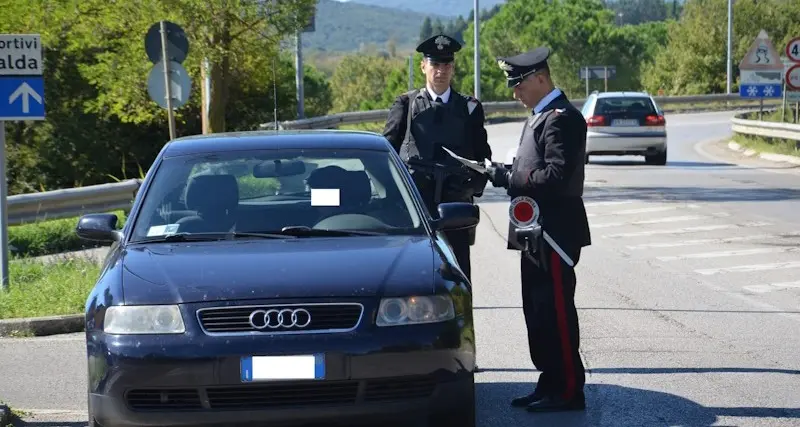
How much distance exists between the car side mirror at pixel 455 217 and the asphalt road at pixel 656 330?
99 cm

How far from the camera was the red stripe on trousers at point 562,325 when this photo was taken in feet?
22.6

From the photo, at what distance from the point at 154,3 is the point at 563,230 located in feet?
57.5

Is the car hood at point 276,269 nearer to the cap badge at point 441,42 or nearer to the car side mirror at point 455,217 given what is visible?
the car side mirror at point 455,217

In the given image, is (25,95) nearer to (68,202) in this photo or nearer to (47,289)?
(47,289)

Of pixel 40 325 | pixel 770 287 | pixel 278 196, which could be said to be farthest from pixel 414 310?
pixel 770 287

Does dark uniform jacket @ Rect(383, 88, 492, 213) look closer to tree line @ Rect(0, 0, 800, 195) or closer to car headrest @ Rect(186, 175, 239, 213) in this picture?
car headrest @ Rect(186, 175, 239, 213)

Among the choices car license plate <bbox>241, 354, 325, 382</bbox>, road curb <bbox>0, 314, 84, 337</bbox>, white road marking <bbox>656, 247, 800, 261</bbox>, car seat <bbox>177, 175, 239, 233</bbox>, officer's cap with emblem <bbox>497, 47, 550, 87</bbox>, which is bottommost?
white road marking <bbox>656, 247, 800, 261</bbox>

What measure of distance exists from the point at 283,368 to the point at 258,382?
4.5 inches

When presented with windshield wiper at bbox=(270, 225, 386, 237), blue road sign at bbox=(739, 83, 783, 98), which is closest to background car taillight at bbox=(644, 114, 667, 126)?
blue road sign at bbox=(739, 83, 783, 98)

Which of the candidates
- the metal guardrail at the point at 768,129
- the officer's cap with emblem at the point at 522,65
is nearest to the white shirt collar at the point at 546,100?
the officer's cap with emblem at the point at 522,65

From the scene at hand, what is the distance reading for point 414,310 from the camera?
18.6ft

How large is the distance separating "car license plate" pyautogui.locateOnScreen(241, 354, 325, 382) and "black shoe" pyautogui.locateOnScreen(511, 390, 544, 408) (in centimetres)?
190

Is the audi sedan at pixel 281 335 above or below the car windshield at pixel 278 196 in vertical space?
below

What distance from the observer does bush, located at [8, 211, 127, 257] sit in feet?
53.7
